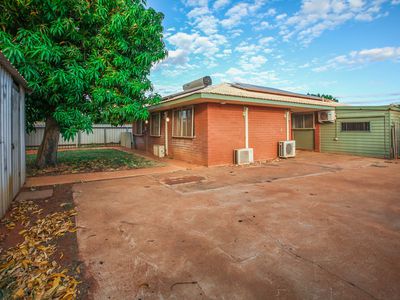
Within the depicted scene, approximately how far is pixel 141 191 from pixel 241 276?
11.9 ft

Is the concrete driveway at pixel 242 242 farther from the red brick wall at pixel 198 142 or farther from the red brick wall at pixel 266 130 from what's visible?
the red brick wall at pixel 266 130

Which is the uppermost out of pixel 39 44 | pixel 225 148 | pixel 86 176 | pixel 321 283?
pixel 39 44

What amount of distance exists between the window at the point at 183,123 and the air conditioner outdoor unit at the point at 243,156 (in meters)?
2.07

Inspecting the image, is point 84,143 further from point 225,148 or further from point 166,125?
point 225,148

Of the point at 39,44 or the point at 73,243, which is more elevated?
the point at 39,44

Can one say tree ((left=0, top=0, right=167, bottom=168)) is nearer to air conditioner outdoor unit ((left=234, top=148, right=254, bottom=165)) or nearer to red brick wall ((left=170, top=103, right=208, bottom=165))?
red brick wall ((left=170, top=103, right=208, bottom=165))

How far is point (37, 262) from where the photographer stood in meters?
2.37


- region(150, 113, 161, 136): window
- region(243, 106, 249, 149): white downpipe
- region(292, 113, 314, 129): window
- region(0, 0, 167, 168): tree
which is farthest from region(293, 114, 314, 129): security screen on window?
region(0, 0, 167, 168): tree

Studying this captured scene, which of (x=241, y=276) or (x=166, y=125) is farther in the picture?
(x=166, y=125)

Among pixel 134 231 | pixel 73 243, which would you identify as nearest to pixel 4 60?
pixel 73 243

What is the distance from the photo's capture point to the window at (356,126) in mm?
11370

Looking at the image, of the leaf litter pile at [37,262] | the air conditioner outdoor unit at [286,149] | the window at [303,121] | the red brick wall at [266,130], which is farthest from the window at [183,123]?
the window at [303,121]

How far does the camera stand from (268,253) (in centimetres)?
251

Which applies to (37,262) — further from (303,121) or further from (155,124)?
(303,121)
